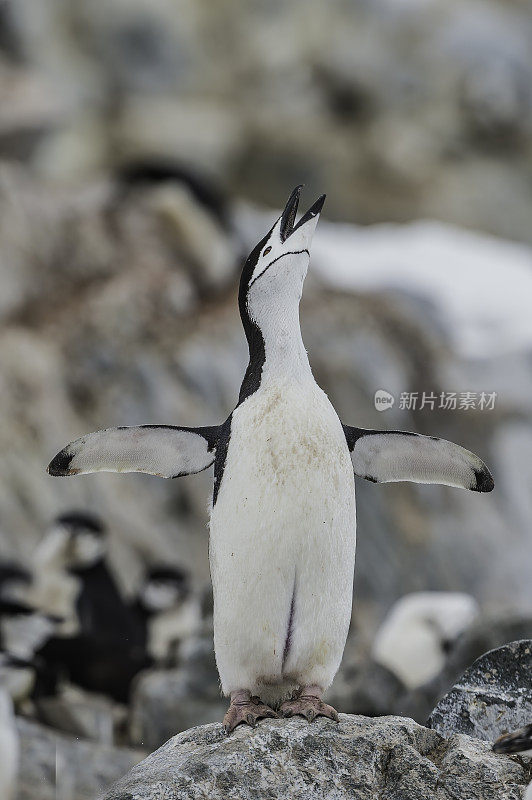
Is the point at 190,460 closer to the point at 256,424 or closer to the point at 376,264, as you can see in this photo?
the point at 256,424

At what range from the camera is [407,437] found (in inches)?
107

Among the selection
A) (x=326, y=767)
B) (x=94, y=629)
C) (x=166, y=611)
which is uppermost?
(x=166, y=611)

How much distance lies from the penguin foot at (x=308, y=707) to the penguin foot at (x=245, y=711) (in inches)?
1.4

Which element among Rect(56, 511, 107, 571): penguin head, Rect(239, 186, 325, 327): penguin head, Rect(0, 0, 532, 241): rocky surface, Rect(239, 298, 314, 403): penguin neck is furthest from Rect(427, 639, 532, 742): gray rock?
Rect(0, 0, 532, 241): rocky surface

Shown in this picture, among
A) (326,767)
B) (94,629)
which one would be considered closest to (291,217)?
(326,767)

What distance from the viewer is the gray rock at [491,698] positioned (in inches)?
94.5

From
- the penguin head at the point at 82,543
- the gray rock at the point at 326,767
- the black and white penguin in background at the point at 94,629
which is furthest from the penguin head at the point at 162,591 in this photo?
the gray rock at the point at 326,767

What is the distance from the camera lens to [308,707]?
2.28m

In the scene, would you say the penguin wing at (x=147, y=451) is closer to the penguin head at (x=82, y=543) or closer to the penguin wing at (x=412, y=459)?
the penguin wing at (x=412, y=459)

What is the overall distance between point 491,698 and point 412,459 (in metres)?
0.61

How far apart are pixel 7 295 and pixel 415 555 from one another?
4.22 m

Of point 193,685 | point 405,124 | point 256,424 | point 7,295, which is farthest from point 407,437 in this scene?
point 405,124

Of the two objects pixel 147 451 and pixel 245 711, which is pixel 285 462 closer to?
pixel 147 451

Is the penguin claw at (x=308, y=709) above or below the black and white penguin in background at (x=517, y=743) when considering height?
above
